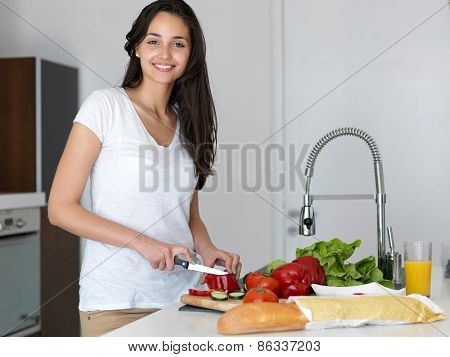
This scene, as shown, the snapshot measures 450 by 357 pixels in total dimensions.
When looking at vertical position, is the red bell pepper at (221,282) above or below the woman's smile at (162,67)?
below

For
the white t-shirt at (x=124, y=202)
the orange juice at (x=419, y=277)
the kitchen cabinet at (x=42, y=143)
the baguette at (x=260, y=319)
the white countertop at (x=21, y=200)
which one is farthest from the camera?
the kitchen cabinet at (x=42, y=143)

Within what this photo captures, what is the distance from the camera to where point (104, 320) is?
1.46 meters

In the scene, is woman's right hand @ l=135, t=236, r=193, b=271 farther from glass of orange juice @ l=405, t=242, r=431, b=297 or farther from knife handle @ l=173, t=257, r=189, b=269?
glass of orange juice @ l=405, t=242, r=431, b=297

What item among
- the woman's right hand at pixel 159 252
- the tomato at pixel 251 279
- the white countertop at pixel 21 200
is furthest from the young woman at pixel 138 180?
the white countertop at pixel 21 200

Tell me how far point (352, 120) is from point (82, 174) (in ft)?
5.43

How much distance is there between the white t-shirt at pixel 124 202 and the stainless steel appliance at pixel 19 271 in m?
1.42

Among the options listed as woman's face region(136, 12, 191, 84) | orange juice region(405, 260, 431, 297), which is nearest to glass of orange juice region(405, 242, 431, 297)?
orange juice region(405, 260, 431, 297)

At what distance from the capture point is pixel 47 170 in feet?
10.1

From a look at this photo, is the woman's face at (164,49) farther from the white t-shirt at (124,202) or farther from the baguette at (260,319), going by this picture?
the baguette at (260,319)

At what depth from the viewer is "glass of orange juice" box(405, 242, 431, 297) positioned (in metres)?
1.37

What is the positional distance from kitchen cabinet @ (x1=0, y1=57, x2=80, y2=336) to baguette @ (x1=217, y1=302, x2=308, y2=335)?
216 cm

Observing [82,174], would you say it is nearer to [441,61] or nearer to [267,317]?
[267,317]

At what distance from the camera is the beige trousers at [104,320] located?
146 cm
